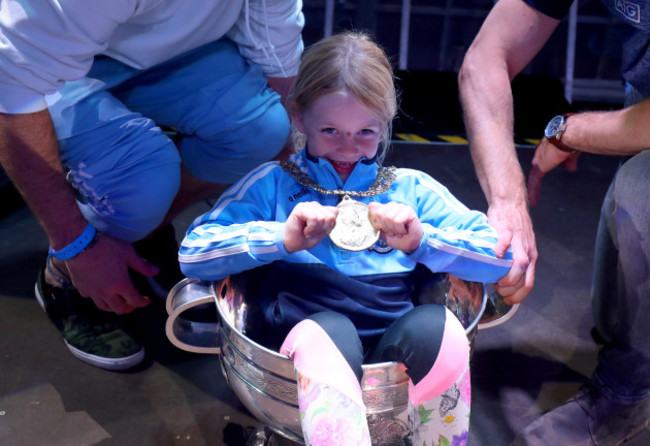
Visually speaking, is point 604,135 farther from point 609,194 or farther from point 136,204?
point 136,204

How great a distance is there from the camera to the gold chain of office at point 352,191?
3.57 feet

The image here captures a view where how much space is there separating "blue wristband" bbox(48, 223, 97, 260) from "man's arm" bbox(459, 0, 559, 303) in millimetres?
732

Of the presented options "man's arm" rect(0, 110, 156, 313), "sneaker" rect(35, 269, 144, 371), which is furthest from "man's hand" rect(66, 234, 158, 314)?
"sneaker" rect(35, 269, 144, 371)

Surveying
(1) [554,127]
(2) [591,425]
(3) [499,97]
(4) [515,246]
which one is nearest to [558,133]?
(1) [554,127]

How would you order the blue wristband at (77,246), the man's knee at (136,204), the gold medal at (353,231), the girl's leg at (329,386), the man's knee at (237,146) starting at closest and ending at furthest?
the girl's leg at (329,386), the gold medal at (353,231), the blue wristband at (77,246), the man's knee at (136,204), the man's knee at (237,146)

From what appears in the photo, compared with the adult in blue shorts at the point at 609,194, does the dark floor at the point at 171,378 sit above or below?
below

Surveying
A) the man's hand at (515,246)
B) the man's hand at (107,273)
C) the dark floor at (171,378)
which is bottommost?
the dark floor at (171,378)

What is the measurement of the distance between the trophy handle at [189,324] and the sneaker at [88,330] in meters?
0.30

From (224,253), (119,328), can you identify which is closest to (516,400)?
(224,253)

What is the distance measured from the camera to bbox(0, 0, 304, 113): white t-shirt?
3.38 feet

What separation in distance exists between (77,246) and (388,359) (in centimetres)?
61

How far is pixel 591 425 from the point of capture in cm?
124

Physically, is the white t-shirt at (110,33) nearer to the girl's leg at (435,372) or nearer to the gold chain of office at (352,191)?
the gold chain of office at (352,191)

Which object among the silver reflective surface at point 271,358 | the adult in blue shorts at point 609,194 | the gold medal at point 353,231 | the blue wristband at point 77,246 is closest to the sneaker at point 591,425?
the adult in blue shorts at point 609,194
